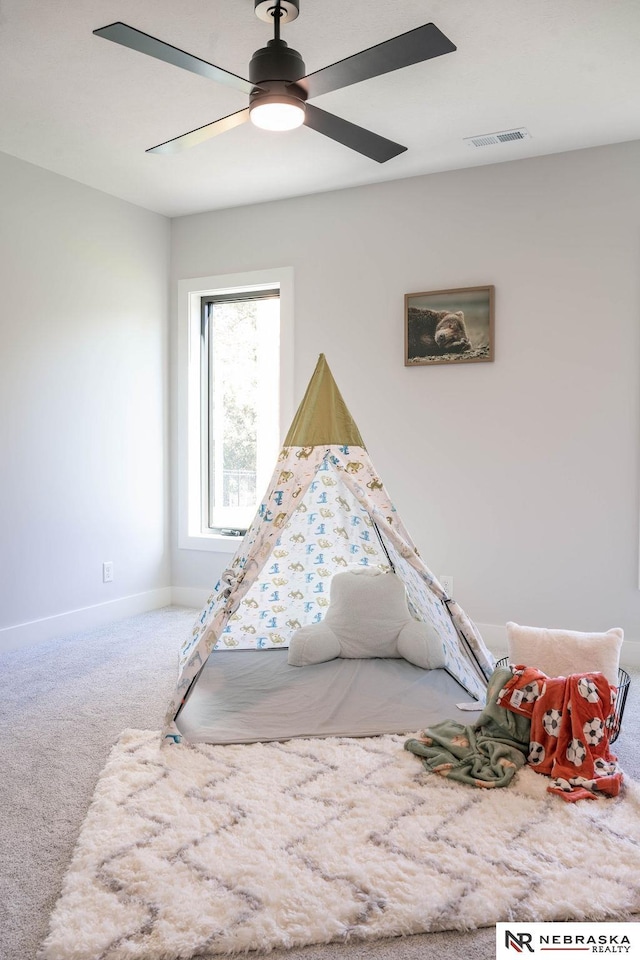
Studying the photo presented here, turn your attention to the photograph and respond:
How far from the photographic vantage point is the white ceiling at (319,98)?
258 centimetres

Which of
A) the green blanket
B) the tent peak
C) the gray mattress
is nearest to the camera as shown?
the green blanket

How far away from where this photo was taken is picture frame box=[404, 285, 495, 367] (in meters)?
4.07

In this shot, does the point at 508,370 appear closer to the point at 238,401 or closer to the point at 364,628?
the point at 364,628

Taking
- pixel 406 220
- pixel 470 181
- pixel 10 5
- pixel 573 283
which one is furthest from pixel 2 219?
pixel 573 283

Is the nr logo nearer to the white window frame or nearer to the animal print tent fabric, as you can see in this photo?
the animal print tent fabric

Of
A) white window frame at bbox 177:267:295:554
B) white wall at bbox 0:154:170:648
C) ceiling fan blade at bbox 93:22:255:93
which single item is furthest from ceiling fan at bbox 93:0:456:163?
white window frame at bbox 177:267:295:554

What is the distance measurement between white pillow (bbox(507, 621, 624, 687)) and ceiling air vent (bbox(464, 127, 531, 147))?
7.94 feet

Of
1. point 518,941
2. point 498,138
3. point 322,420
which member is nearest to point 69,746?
point 322,420

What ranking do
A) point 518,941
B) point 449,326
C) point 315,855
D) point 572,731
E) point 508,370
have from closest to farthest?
point 518,941
point 315,855
point 572,731
point 508,370
point 449,326

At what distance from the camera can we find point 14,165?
397cm

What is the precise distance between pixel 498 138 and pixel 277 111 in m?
1.75

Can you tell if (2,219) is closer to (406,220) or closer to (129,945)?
(406,220)

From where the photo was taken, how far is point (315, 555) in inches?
152

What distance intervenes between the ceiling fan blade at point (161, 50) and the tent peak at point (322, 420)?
50.1 inches
